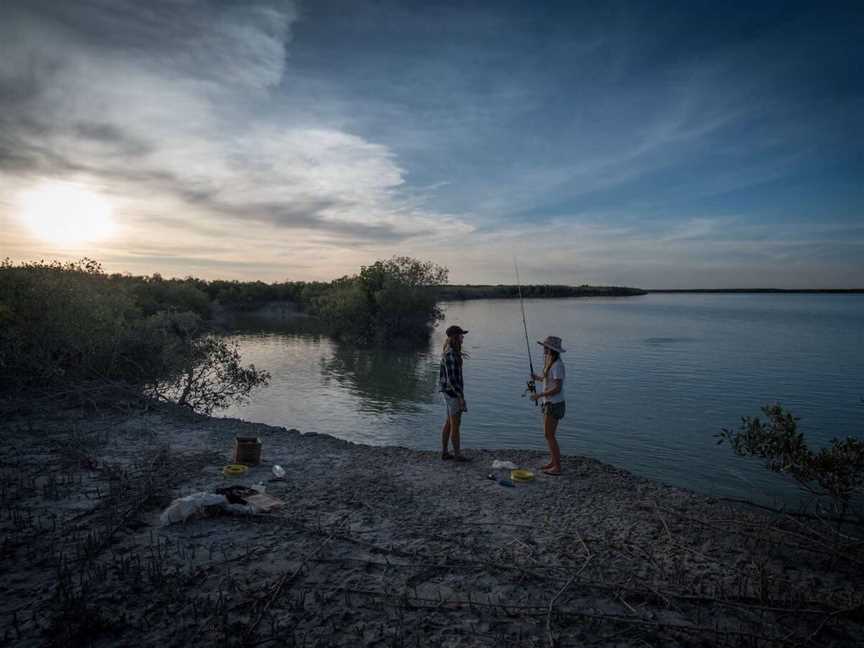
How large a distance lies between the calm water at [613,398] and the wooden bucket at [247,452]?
5090 millimetres

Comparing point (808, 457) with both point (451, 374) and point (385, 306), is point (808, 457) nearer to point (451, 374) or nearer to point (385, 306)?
point (451, 374)

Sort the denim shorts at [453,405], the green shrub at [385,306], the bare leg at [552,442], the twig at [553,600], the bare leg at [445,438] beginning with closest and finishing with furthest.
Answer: the twig at [553,600] < the bare leg at [552,442] < the denim shorts at [453,405] < the bare leg at [445,438] < the green shrub at [385,306]

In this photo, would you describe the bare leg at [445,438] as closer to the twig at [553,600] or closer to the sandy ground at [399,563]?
the sandy ground at [399,563]

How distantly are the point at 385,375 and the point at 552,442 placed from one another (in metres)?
16.9

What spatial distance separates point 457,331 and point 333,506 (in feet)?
11.5

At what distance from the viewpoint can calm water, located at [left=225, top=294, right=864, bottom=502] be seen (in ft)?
40.8

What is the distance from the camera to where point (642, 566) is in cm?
546

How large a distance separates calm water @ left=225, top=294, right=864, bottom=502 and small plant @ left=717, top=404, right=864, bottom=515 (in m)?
3.59

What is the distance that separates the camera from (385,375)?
24828 millimetres

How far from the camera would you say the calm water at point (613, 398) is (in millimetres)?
12445

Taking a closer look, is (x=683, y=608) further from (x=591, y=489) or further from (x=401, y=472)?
(x=401, y=472)

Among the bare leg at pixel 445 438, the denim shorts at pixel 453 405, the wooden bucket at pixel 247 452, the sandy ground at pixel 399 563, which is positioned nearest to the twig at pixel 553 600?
the sandy ground at pixel 399 563

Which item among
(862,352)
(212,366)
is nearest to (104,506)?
(212,366)

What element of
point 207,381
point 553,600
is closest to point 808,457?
point 553,600
